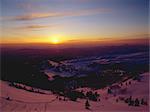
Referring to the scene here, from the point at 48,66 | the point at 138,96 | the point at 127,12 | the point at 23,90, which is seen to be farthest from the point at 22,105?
the point at 127,12

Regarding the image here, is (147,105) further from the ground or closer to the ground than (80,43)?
closer to the ground

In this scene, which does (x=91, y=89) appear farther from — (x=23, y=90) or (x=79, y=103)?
(x=23, y=90)

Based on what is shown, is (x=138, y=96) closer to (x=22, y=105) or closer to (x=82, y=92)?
(x=82, y=92)

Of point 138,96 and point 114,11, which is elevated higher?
point 114,11

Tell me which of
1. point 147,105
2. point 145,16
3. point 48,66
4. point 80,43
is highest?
point 145,16

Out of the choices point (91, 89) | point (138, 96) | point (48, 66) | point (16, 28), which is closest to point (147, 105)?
point (138, 96)

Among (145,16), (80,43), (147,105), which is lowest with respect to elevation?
(147,105)

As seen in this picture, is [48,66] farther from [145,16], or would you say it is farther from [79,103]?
[145,16]
